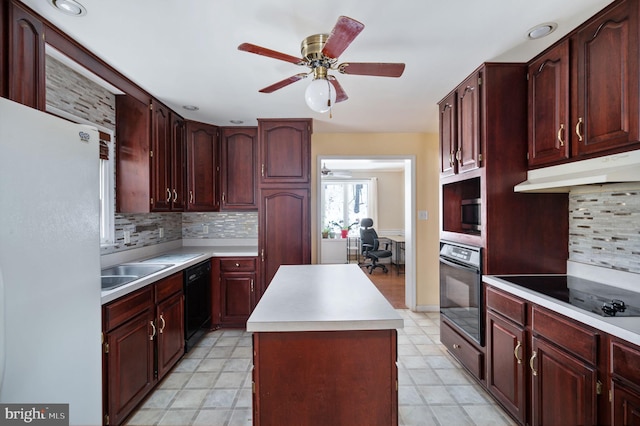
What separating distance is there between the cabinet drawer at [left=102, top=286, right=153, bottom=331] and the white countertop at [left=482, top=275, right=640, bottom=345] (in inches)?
91.9

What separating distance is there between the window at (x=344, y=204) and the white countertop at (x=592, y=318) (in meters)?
5.88

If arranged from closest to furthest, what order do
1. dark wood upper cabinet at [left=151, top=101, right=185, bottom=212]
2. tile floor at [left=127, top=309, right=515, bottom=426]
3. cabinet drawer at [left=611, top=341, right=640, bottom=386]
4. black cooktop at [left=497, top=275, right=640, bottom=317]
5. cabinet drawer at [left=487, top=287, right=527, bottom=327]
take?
cabinet drawer at [left=611, top=341, right=640, bottom=386]
black cooktop at [left=497, top=275, right=640, bottom=317]
cabinet drawer at [left=487, top=287, right=527, bottom=327]
tile floor at [left=127, top=309, right=515, bottom=426]
dark wood upper cabinet at [left=151, top=101, right=185, bottom=212]

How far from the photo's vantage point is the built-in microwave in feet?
7.74

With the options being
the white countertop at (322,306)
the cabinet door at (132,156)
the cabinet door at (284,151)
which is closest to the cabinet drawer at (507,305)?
the white countertop at (322,306)

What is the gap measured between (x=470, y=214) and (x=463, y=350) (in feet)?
3.66

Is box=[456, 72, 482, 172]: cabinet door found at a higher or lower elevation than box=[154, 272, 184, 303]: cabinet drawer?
higher

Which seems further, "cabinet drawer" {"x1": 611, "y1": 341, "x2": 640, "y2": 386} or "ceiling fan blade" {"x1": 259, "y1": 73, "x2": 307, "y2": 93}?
"ceiling fan blade" {"x1": 259, "y1": 73, "x2": 307, "y2": 93}

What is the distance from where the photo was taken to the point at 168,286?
2293mm

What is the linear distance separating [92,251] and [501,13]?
232cm

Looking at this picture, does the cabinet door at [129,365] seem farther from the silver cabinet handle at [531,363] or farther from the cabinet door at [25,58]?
the silver cabinet handle at [531,363]

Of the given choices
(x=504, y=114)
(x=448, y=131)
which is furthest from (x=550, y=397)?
(x=448, y=131)

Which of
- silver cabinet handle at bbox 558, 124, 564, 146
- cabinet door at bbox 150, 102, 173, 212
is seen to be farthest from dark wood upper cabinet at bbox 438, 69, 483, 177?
cabinet door at bbox 150, 102, 173, 212

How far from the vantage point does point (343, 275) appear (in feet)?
6.55

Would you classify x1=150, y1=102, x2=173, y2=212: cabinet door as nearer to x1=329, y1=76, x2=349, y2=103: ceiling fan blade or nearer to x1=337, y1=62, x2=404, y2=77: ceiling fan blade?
x1=329, y1=76, x2=349, y2=103: ceiling fan blade
